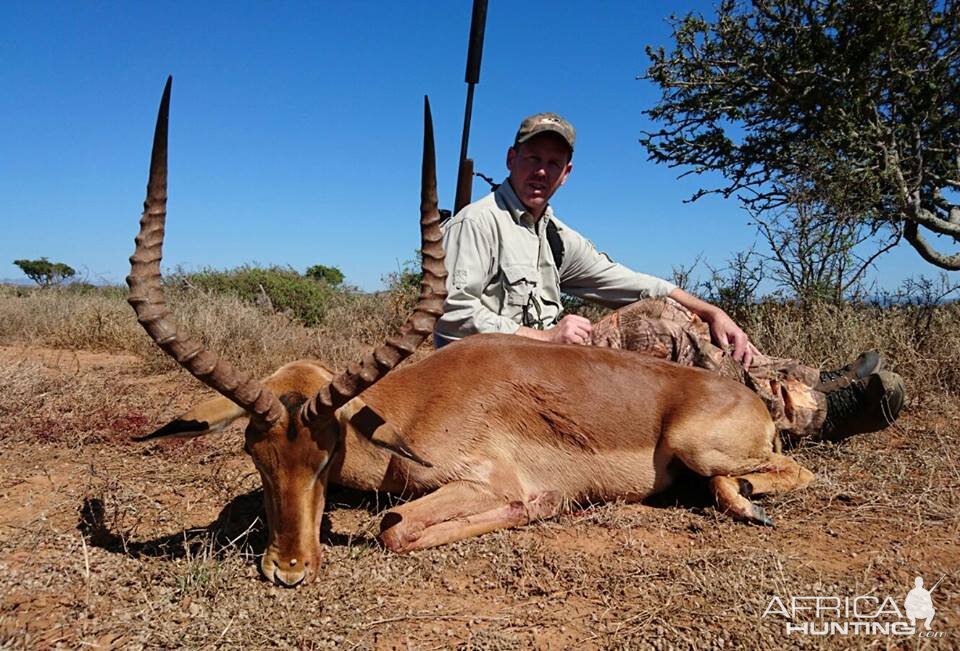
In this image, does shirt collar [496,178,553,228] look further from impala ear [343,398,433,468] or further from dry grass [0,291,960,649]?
impala ear [343,398,433,468]

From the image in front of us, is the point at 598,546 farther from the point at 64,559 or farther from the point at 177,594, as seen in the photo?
the point at 64,559

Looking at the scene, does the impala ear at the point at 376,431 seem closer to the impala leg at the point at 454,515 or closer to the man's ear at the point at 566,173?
the impala leg at the point at 454,515

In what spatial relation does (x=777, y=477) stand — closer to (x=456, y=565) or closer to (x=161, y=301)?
(x=456, y=565)

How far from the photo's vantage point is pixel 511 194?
595 centimetres

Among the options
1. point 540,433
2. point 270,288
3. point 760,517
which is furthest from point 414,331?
point 270,288

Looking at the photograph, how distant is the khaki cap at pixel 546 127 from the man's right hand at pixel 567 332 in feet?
5.38

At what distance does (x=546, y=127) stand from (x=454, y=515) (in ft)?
11.4

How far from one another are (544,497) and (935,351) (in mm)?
5406

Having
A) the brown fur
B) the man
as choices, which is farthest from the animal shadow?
the man

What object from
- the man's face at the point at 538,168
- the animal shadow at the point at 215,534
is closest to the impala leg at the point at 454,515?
the animal shadow at the point at 215,534

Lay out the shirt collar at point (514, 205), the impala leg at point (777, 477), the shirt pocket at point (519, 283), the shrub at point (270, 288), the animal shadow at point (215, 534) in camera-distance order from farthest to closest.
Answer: the shrub at point (270, 288) < the shirt collar at point (514, 205) < the shirt pocket at point (519, 283) < the impala leg at point (777, 477) < the animal shadow at point (215, 534)

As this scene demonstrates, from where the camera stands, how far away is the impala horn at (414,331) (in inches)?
123

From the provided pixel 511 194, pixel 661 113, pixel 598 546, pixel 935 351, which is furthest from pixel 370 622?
pixel 661 113

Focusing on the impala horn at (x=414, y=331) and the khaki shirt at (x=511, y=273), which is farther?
the khaki shirt at (x=511, y=273)
